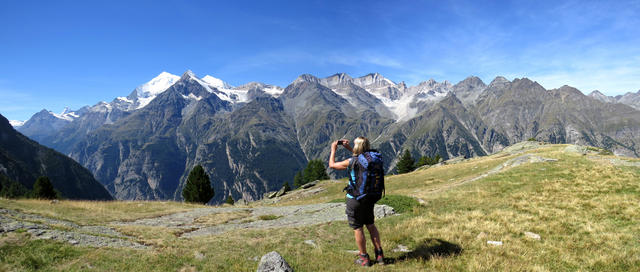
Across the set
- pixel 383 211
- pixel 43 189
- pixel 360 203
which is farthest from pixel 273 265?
pixel 43 189

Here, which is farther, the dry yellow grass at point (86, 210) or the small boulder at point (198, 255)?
the dry yellow grass at point (86, 210)

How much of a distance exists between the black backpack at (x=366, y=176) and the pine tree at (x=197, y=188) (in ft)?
174

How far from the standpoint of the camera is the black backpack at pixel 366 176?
28.5 feet

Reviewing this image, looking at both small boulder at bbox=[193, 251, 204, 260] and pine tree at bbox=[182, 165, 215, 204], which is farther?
pine tree at bbox=[182, 165, 215, 204]

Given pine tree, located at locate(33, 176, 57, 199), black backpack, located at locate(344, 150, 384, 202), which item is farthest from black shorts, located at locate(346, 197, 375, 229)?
pine tree, located at locate(33, 176, 57, 199)

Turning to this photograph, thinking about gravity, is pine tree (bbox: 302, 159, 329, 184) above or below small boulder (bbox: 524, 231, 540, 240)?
below

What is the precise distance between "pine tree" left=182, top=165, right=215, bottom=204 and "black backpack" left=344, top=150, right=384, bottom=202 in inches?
2090

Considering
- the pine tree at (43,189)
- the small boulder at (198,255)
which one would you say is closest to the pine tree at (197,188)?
the pine tree at (43,189)

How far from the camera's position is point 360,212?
8867 millimetres

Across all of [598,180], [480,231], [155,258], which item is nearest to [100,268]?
[155,258]

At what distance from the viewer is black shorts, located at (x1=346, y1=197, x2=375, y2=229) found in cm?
884

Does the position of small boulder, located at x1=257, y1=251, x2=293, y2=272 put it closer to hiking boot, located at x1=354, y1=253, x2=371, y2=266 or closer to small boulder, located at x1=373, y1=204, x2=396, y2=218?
hiking boot, located at x1=354, y1=253, x2=371, y2=266

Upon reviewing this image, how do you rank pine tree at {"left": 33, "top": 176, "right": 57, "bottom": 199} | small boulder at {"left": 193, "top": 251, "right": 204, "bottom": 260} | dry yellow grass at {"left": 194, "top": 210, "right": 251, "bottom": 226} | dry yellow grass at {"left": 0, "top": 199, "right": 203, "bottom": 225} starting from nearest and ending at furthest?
small boulder at {"left": 193, "top": 251, "right": 204, "bottom": 260} < dry yellow grass at {"left": 0, "top": 199, "right": 203, "bottom": 225} < dry yellow grass at {"left": 194, "top": 210, "right": 251, "bottom": 226} < pine tree at {"left": 33, "top": 176, "right": 57, "bottom": 199}

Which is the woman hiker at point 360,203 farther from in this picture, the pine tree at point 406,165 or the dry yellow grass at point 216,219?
the pine tree at point 406,165
